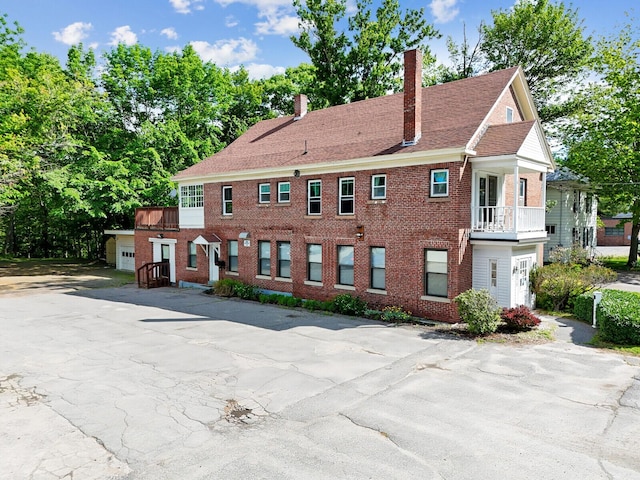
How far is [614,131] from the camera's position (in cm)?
2988

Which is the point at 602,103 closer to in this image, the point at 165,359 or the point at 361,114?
the point at 361,114

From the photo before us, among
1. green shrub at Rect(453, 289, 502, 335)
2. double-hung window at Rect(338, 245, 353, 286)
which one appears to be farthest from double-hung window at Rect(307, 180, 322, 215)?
→ green shrub at Rect(453, 289, 502, 335)

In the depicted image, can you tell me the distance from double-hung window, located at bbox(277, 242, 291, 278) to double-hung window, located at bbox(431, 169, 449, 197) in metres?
7.59

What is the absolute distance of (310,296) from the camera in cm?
1958

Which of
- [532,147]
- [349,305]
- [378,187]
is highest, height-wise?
[532,147]

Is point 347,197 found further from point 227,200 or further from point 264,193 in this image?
point 227,200

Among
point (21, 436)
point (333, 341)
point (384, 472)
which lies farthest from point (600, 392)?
point (21, 436)

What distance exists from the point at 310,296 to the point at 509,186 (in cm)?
963

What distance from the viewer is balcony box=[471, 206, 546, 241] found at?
15133 mm

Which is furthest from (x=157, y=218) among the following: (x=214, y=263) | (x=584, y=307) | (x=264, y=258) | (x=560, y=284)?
(x=584, y=307)

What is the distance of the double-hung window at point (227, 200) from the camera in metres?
23.1

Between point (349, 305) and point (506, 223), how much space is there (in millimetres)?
6642

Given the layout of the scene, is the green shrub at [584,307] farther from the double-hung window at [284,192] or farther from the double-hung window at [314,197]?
the double-hung window at [284,192]

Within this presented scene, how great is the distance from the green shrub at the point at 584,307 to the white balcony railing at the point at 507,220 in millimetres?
2959
